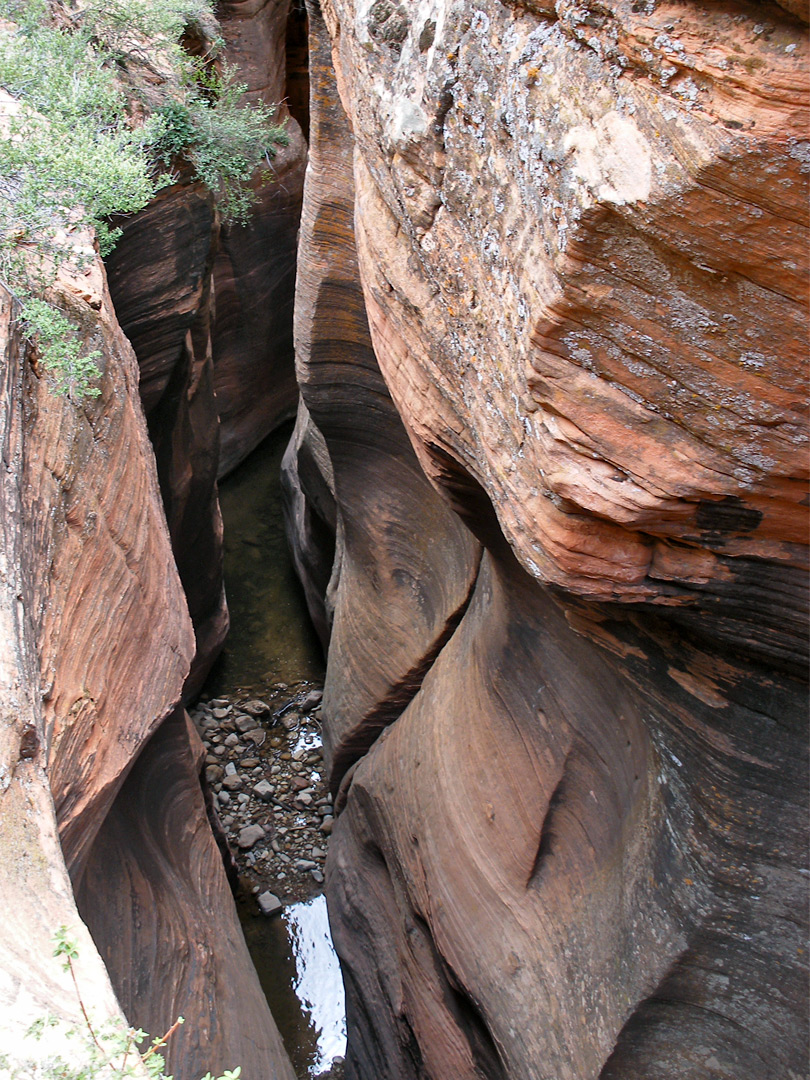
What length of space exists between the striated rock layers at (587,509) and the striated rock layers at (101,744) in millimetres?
1146

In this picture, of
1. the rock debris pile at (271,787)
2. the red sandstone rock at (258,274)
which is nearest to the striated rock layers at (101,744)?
the rock debris pile at (271,787)

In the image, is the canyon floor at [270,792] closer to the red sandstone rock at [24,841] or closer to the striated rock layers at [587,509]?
the striated rock layers at [587,509]

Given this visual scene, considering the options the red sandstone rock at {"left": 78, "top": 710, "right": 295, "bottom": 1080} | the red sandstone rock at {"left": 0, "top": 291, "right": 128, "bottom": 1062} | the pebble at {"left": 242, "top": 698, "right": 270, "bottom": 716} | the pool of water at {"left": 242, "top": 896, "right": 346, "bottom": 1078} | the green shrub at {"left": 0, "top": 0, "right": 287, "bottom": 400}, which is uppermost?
the green shrub at {"left": 0, "top": 0, "right": 287, "bottom": 400}

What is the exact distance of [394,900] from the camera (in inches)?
201

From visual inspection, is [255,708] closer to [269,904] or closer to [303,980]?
[269,904]

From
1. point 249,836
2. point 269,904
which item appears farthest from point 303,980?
point 249,836

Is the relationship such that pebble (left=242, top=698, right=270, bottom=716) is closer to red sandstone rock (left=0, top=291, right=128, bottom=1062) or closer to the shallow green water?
the shallow green water

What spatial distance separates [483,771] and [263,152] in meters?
5.82

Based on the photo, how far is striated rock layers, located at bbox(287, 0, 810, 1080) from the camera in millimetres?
1603

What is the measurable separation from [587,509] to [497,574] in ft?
6.38

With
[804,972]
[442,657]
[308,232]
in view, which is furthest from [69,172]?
[804,972]

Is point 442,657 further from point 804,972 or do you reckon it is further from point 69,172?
point 69,172

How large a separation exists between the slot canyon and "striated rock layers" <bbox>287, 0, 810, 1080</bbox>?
0.03ft

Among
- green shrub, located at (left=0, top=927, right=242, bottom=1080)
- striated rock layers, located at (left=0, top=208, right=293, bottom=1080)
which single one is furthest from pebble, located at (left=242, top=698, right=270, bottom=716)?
green shrub, located at (left=0, top=927, right=242, bottom=1080)
